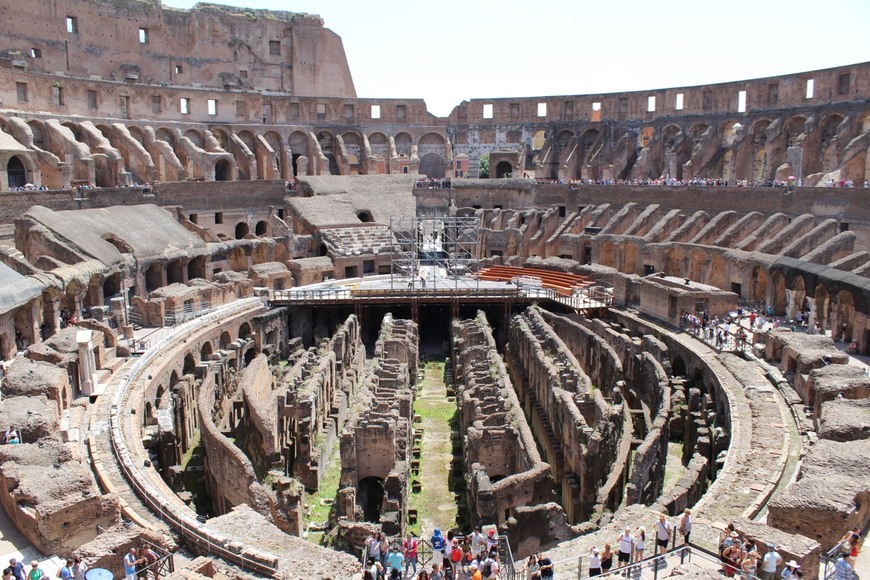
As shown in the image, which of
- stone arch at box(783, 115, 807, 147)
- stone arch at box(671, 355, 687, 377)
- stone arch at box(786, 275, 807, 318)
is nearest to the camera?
stone arch at box(671, 355, 687, 377)

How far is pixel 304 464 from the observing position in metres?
20.5

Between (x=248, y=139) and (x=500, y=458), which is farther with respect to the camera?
(x=248, y=139)

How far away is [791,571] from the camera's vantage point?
1144 cm

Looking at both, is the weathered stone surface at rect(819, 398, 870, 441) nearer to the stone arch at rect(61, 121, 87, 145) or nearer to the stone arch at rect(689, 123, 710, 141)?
the stone arch at rect(689, 123, 710, 141)

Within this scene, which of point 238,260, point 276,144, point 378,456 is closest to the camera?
point 378,456

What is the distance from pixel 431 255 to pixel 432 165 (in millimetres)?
13154

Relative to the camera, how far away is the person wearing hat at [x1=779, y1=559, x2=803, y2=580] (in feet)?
36.8

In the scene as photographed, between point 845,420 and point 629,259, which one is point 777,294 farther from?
point 845,420

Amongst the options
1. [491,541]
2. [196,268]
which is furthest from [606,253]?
[491,541]

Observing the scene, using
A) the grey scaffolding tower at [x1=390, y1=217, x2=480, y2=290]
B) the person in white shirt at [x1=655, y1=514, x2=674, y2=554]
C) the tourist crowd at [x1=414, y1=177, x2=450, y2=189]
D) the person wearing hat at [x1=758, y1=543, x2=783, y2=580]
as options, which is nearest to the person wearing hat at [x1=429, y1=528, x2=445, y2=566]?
the person in white shirt at [x1=655, y1=514, x2=674, y2=554]

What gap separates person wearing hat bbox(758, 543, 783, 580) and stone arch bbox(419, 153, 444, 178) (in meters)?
47.1

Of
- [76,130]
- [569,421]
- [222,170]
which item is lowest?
[569,421]

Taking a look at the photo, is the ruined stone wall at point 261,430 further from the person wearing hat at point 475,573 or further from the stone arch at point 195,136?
the stone arch at point 195,136

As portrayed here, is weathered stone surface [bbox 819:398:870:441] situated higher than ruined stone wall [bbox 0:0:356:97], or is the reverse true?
ruined stone wall [bbox 0:0:356:97]
